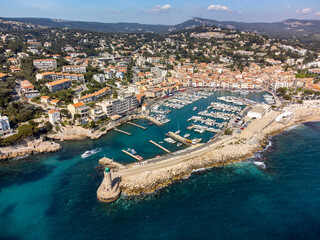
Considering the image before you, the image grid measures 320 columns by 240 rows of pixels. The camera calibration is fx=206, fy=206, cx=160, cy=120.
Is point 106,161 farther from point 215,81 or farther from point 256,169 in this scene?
point 215,81

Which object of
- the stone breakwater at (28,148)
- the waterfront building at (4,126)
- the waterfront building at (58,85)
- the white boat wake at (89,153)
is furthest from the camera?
the waterfront building at (58,85)

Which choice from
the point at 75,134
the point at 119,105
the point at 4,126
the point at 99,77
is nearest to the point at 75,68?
the point at 99,77

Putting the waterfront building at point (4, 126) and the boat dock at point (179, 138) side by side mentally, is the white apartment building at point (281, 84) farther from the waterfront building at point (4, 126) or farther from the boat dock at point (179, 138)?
the waterfront building at point (4, 126)

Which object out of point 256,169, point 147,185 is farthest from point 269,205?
point 147,185

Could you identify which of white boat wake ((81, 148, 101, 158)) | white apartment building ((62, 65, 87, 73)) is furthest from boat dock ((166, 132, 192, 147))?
white apartment building ((62, 65, 87, 73))

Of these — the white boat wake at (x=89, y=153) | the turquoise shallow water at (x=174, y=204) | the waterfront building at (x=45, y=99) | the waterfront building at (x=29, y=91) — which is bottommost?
the turquoise shallow water at (x=174, y=204)

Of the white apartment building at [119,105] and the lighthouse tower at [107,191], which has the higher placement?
the white apartment building at [119,105]

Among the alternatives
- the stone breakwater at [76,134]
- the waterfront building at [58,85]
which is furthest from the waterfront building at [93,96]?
the stone breakwater at [76,134]

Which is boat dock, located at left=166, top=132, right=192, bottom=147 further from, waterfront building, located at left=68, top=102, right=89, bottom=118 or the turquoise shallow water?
waterfront building, located at left=68, top=102, right=89, bottom=118
